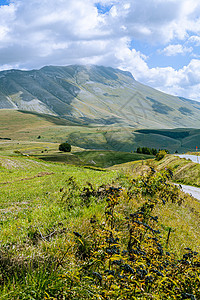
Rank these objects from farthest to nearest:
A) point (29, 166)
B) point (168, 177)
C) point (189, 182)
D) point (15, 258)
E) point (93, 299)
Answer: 1. point (29, 166)
2. point (189, 182)
3. point (168, 177)
4. point (15, 258)
5. point (93, 299)

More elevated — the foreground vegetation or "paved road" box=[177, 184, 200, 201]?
the foreground vegetation

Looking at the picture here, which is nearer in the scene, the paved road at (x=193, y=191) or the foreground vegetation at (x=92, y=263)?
the foreground vegetation at (x=92, y=263)

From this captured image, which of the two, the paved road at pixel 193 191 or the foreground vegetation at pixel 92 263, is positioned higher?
the foreground vegetation at pixel 92 263

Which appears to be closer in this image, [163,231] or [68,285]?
[68,285]

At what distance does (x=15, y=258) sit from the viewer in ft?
14.1

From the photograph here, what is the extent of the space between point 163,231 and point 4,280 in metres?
5.72

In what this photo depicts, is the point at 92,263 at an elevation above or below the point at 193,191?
above

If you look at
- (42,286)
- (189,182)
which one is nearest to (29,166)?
(189,182)

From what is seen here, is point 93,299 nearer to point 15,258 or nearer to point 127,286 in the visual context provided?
point 127,286

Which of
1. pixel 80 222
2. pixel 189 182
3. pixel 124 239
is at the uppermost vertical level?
pixel 80 222

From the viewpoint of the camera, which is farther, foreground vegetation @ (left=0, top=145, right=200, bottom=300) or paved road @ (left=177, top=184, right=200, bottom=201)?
paved road @ (left=177, top=184, right=200, bottom=201)

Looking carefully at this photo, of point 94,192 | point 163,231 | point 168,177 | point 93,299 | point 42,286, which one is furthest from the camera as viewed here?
point 168,177

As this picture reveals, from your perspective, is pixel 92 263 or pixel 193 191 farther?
pixel 193 191

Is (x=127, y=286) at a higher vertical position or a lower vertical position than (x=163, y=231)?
higher
